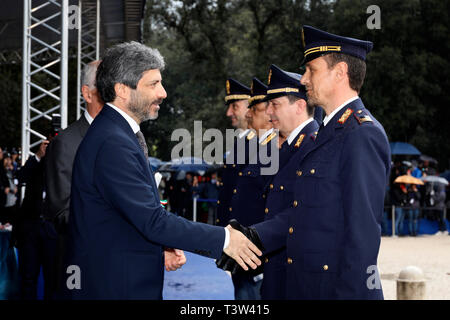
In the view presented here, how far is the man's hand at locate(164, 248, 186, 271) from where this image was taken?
159 inches

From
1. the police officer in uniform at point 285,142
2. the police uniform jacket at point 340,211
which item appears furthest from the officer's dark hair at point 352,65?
the police officer in uniform at point 285,142

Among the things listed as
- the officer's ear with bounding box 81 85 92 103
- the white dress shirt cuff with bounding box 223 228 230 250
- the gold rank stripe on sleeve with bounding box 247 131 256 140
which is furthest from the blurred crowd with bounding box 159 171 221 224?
the white dress shirt cuff with bounding box 223 228 230 250

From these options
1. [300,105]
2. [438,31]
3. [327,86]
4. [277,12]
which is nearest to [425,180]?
[438,31]

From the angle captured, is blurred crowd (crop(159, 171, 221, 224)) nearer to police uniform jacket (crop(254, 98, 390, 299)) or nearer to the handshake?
the handshake

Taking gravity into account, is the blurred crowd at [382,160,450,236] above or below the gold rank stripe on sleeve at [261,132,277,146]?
below

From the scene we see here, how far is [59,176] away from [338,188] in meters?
2.11

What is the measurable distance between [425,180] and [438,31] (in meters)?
8.62

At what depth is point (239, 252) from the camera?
3.89 m

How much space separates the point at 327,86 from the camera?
142 inches

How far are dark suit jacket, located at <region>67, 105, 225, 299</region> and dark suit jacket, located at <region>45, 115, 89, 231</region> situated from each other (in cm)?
139

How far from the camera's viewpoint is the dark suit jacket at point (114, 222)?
3.12 metres

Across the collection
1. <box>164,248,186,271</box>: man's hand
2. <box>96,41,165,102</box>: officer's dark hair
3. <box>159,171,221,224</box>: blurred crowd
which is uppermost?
<box>96,41,165,102</box>: officer's dark hair
